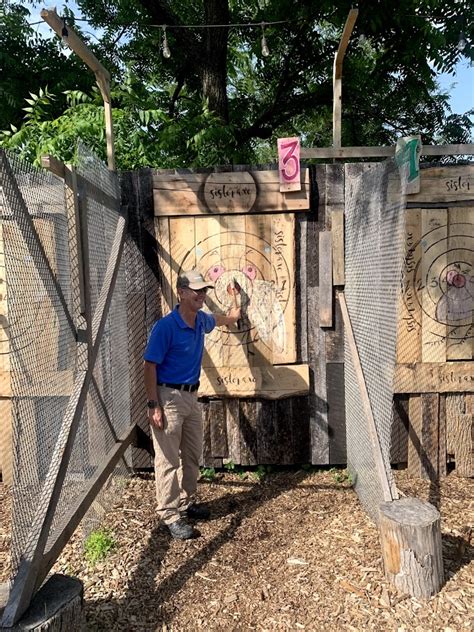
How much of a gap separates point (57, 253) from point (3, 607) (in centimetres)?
177

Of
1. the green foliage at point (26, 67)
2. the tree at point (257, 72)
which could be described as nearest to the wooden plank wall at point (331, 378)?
the tree at point (257, 72)

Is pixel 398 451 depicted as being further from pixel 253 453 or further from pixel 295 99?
pixel 295 99

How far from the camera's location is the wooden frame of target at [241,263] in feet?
13.5

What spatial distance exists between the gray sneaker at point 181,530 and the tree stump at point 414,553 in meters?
1.31

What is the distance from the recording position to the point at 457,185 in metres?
4.00

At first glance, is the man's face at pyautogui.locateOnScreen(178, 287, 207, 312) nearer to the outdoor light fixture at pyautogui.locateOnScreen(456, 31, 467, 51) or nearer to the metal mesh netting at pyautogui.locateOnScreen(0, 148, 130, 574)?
the metal mesh netting at pyautogui.locateOnScreen(0, 148, 130, 574)

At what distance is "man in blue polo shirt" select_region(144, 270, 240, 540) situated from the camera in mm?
3424

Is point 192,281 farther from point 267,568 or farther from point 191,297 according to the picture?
point 267,568

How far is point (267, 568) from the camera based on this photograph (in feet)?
10.1

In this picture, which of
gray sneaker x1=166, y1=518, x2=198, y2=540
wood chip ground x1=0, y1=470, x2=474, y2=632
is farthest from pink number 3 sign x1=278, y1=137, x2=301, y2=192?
gray sneaker x1=166, y1=518, x2=198, y2=540

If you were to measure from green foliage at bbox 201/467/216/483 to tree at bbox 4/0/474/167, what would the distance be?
10.9 feet

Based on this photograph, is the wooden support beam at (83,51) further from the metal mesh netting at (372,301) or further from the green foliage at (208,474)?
the green foliage at (208,474)

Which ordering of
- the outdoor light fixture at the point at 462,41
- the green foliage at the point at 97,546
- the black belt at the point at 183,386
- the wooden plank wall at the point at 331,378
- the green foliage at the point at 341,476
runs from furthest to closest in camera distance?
the outdoor light fixture at the point at 462,41 < the green foliage at the point at 341,476 < the wooden plank wall at the point at 331,378 < the black belt at the point at 183,386 < the green foliage at the point at 97,546

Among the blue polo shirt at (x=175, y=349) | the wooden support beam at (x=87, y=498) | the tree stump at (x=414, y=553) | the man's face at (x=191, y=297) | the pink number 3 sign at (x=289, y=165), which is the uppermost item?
the pink number 3 sign at (x=289, y=165)
